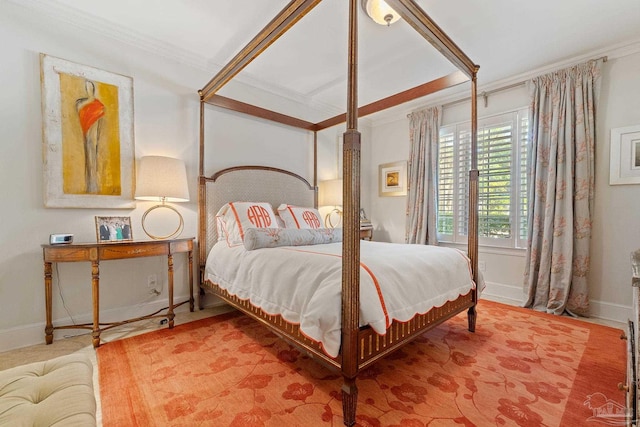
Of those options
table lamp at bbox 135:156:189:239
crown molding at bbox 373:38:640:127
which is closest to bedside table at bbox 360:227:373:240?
crown molding at bbox 373:38:640:127

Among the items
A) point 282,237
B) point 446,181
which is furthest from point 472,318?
point 446,181

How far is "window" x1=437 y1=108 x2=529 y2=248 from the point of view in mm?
3189

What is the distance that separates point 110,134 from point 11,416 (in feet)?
7.53

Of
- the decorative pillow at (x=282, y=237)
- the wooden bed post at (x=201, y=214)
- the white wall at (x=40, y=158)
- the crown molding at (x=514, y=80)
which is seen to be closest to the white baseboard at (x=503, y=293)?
the decorative pillow at (x=282, y=237)

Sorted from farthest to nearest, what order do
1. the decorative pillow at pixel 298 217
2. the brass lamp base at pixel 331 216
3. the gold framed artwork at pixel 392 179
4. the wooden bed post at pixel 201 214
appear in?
the gold framed artwork at pixel 392 179 < the brass lamp base at pixel 331 216 < the decorative pillow at pixel 298 217 < the wooden bed post at pixel 201 214

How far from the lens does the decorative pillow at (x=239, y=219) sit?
8.53 ft

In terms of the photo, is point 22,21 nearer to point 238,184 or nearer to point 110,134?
point 110,134

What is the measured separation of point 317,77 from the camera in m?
3.29

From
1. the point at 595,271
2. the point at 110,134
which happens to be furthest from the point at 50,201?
the point at 595,271

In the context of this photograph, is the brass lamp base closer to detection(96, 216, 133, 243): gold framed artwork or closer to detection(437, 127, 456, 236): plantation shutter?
detection(437, 127, 456, 236): plantation shutter

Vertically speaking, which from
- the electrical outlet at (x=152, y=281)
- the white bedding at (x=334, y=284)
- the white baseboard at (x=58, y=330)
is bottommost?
the white baseboard at (x=58, y=330)

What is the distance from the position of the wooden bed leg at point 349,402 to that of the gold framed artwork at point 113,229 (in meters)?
2.20

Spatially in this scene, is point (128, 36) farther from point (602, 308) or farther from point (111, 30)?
point (602, 308)

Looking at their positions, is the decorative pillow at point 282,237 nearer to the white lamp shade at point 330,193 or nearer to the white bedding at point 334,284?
the white bedding at point 334,284
